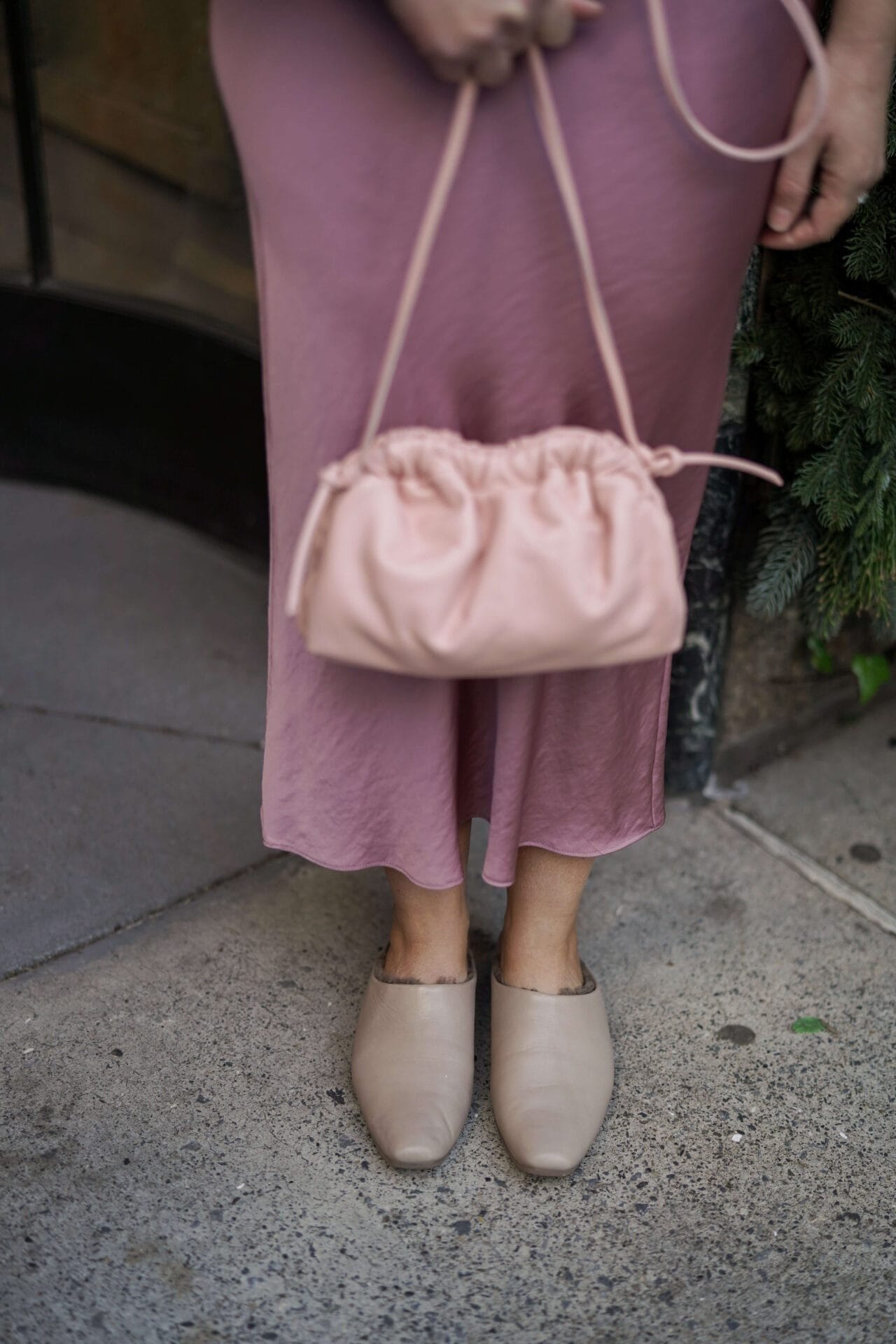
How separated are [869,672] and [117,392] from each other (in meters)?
1.86

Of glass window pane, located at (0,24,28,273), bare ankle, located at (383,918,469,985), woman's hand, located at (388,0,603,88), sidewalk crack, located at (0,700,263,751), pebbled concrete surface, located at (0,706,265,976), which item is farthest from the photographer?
glass window pane, located at (0,24,28,273)

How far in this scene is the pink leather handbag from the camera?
1061 millimetres

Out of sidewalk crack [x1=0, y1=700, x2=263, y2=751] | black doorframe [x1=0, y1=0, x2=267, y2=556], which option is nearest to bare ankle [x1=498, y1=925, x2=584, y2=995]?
sidewalk crack [x1=0, y1=700, x2=263, y2=751]

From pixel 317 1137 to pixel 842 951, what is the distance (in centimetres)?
85

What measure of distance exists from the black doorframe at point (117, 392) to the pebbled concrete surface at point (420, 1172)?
1.20 m

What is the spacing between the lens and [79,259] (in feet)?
9.63

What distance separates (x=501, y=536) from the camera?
1074mm

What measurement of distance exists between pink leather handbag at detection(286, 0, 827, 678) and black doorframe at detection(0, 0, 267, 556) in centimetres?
156

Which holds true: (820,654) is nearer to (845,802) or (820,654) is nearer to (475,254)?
(845,802)

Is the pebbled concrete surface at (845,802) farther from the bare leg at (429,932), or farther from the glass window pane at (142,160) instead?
the glass window pane at (142,160)

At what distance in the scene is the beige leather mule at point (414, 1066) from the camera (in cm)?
144

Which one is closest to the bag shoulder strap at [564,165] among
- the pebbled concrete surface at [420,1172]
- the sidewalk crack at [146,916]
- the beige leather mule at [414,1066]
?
the beige leather mule at [414,1066]

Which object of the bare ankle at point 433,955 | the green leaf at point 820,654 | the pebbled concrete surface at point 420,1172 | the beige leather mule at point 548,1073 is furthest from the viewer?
the green leaf at point 820,654

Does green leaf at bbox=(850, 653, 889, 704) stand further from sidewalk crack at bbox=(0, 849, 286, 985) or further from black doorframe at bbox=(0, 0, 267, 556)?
black doorframe at bbox=(0, 0, 267, 556)
